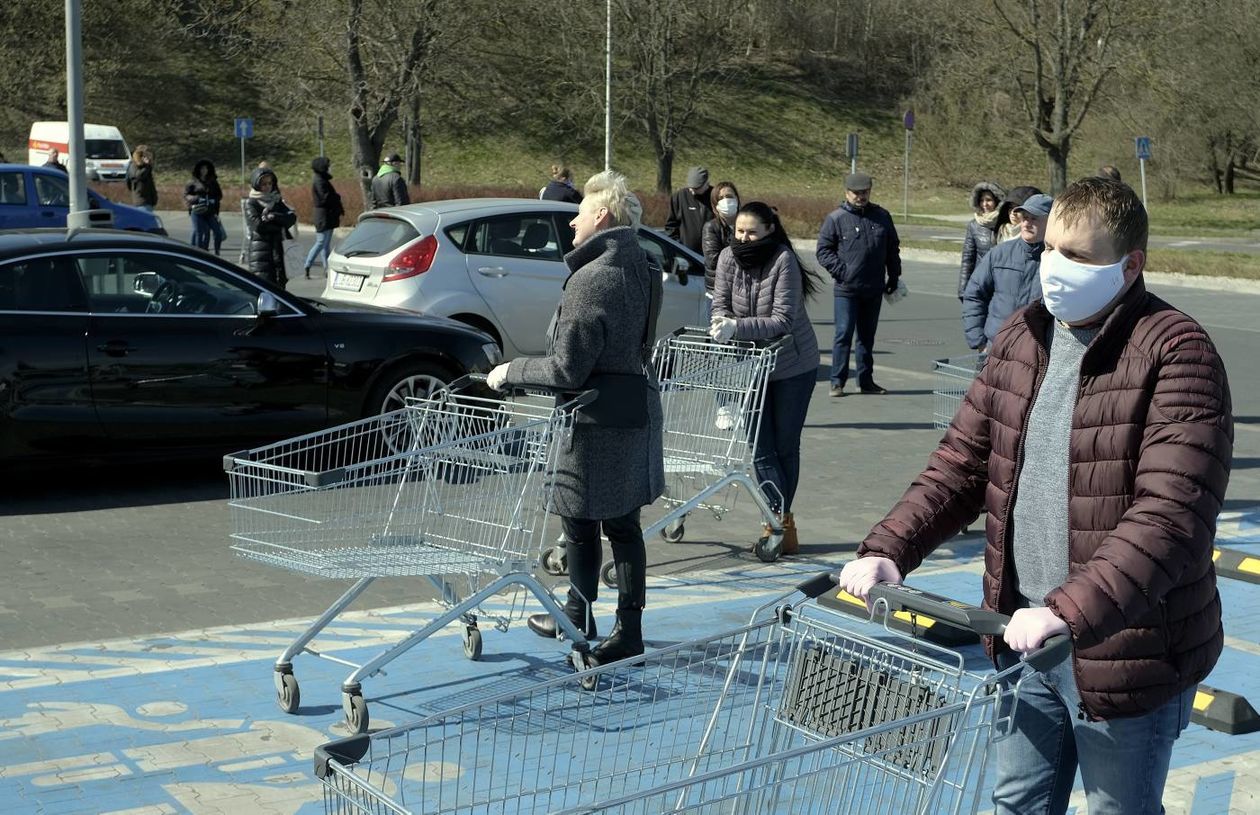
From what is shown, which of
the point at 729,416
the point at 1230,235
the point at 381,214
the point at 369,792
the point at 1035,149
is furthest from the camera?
the point at 1035,149

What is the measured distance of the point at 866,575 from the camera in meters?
3.30

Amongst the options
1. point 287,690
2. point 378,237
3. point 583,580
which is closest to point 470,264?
point 378,237

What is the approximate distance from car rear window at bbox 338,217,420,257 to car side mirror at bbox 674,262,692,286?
248 centimetres

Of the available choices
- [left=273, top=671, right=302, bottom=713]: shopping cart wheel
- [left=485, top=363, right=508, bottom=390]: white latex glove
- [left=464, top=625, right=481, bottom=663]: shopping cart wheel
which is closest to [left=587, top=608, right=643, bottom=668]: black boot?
[left=464, top=625, right=481, bottom=663]: shopping cart wheel

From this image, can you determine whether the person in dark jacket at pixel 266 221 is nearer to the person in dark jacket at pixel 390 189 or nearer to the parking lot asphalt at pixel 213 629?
the person in dark jacket at pixel 390 189

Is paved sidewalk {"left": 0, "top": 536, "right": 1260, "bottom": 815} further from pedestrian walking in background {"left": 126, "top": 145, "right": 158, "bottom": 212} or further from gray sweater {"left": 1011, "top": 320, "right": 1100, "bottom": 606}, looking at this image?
pedestrian walking in background {"left": 126, "top": 145, "right": 158, "bottom": 212}

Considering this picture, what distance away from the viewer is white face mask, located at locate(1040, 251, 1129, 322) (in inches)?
125

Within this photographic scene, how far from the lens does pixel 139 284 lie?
9719mm

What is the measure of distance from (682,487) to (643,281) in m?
2.26

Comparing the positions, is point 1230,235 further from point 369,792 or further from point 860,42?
point 369,792

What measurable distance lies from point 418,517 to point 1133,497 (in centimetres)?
364

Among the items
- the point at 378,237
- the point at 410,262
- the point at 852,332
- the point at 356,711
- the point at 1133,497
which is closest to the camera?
the point at 1133,497

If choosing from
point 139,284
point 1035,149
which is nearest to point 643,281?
point 139,284

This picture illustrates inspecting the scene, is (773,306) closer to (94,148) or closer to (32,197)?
(32,197)
